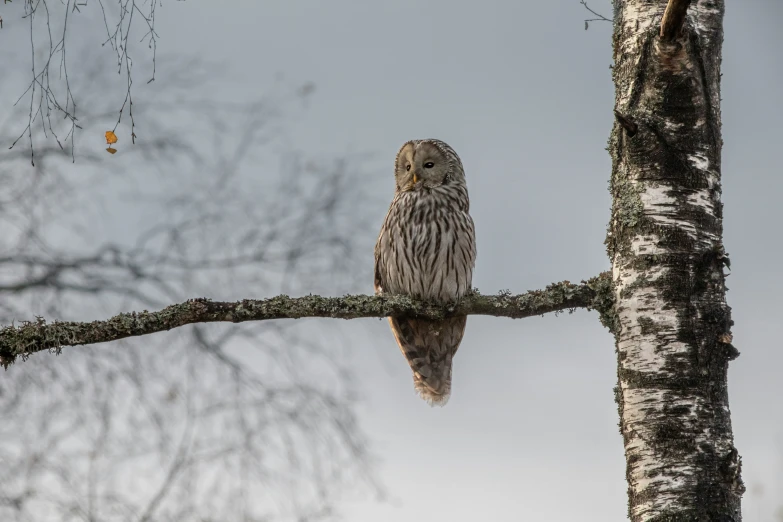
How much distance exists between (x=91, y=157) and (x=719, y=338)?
5.96 metres

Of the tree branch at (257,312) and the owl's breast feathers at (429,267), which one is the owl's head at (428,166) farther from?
the tree branch at (257,312)

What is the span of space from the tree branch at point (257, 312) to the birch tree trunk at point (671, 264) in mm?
237

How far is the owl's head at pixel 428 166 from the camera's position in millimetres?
5066

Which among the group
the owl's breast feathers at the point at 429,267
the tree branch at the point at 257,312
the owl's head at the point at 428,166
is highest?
the owl's head at the point at 428,166

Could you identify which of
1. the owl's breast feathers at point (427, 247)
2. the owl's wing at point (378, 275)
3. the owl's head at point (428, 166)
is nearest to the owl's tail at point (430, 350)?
the owl's breast feathers at point (427, 247)

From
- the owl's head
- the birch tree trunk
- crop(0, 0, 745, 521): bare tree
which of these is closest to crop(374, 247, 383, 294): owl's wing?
the owl's head

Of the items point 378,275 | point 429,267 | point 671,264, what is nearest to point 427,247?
point 429,267

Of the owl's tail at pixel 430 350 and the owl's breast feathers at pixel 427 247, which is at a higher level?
the owl's breast feathers at pixel 427 247

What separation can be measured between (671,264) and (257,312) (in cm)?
161

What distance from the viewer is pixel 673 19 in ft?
10.3

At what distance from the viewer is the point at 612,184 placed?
3.34 metres

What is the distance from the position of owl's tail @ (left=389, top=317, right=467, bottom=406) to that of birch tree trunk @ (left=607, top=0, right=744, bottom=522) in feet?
4.95

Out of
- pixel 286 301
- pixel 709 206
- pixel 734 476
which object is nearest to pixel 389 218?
pixel 286 301

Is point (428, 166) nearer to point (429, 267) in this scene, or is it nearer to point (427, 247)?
point (427, 247)
